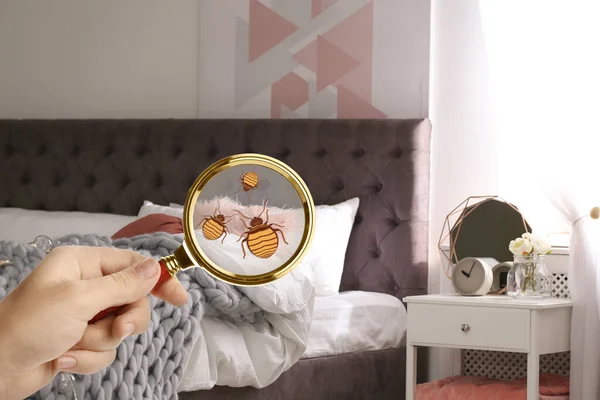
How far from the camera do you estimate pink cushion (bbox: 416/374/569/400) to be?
→ 2719mm

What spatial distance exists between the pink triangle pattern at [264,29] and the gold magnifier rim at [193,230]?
2.82 metres

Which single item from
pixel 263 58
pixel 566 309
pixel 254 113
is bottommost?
pixel 566 309

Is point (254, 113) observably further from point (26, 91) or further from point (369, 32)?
point (26, 91)

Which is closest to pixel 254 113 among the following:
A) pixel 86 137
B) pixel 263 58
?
pixel 263 58

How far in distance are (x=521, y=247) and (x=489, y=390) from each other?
445 mm

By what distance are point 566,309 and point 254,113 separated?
1.46 m

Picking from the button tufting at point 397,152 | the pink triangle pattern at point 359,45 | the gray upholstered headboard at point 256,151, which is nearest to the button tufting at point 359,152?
the gray upholstered headboard at point 256,151

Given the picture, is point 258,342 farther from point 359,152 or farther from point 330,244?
point 359,152

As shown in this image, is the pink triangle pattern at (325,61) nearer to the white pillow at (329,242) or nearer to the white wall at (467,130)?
the white wall at (467,130)

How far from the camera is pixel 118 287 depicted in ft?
2.10

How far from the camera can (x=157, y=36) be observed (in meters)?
3.84

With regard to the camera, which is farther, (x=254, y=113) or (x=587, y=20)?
(x=254, y=113)

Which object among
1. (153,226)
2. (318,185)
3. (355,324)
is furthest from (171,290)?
(318,185)

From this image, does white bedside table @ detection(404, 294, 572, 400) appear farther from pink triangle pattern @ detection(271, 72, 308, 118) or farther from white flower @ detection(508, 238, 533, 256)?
pink triangle pattern @ detection(271, 72, 308, 118)
